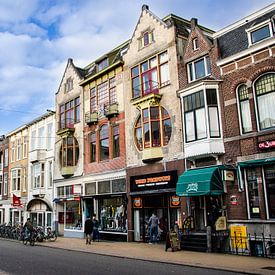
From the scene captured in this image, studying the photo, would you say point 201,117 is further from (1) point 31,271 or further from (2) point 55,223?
(2) point 55,223

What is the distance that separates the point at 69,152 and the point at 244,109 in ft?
56.2

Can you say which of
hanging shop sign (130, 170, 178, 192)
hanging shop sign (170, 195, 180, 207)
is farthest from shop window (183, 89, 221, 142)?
hanging shop sign (170, 195, 180, 207)

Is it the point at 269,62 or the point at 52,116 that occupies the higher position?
the point at 52,116

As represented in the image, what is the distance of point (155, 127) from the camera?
22.2 meters

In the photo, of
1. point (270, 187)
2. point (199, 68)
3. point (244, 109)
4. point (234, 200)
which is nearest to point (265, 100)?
point (244, 109)

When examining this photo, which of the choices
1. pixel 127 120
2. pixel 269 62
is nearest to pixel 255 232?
pixel 269 62

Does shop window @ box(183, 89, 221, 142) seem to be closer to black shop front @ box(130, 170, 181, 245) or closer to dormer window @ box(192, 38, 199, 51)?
black shop front @ box(130, 170, 181, 245)

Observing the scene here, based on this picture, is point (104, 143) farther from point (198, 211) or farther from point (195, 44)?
point (195, 44)

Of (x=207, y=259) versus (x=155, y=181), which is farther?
(x=155, y=181)

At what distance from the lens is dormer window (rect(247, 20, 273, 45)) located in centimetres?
1706

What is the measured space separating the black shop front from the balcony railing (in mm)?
5382

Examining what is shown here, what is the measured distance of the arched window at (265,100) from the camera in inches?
649

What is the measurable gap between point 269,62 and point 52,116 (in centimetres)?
2244

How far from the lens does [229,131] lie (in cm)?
1800
